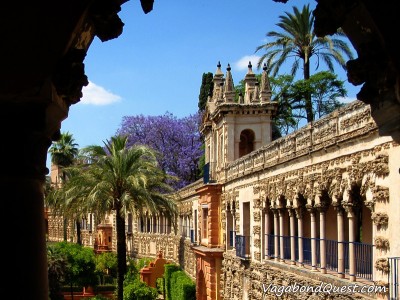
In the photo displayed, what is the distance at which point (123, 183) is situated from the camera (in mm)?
27438

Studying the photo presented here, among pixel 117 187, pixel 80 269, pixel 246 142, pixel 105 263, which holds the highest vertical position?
pixel 246 142

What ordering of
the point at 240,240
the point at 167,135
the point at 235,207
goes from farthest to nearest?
the point at 167,135 → the point at 235,207 → the point at 240,240

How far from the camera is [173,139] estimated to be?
62094mm

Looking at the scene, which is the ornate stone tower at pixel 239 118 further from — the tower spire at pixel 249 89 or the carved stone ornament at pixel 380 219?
the carved stone ornament at pixel 380 219

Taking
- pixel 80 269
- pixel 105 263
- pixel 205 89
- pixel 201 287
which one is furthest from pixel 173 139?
pixel 201 287

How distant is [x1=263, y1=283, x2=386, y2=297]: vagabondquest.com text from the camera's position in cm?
1388

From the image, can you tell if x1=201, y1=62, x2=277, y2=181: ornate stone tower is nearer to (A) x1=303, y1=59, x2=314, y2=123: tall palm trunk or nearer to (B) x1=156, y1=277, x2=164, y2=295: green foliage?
(A) x1=303, y1=59, x2=314, y2=123: tall palm trunk

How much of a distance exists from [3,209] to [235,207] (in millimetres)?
25094

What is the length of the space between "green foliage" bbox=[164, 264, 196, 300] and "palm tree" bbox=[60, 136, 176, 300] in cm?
966

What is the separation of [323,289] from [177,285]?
2291cm

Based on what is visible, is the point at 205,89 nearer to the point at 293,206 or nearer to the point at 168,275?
the point at 168,275

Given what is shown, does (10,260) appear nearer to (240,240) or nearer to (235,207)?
(240,240)

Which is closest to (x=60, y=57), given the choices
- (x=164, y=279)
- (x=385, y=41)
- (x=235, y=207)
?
(x=385, y=41)

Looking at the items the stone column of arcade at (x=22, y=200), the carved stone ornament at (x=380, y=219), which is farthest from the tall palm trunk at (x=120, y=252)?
the stone column of arcade at (x=22, y=200)
